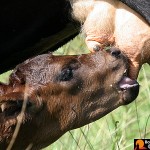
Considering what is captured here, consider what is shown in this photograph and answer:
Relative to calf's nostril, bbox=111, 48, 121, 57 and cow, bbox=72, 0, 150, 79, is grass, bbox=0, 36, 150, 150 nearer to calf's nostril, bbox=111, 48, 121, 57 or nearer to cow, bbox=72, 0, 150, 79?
calf's nostril, bbox=111, 48, 121, 57

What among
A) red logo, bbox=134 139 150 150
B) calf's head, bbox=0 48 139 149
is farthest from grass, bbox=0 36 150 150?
calf's head, bbox=0 48 139 149

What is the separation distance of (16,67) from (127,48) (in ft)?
2.37

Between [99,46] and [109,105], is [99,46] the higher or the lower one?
the higher one

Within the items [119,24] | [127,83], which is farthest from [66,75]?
[119,24]

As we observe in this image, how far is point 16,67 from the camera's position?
3.90 metres

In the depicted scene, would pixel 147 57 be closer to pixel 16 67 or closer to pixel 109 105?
pixel 109 105

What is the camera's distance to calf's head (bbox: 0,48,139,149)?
12.4 feet

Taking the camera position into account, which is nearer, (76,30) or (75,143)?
(76,30)

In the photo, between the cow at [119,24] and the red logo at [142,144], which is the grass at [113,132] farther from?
the cow at [119,24]

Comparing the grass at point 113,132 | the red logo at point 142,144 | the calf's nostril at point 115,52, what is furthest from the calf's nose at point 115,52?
the red logo at point 142,144

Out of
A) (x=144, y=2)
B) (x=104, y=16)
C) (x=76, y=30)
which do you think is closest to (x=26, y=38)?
(x=76, y=30)

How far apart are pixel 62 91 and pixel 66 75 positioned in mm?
89

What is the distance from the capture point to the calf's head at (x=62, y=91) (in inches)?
149

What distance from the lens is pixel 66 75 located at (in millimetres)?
3910
